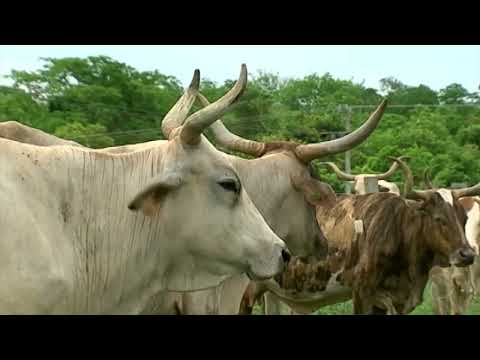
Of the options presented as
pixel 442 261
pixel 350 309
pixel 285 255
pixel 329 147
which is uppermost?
pixel 329 147

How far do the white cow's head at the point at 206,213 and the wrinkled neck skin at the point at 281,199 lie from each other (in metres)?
1.82

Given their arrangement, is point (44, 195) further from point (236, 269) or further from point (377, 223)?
point (377, 223)

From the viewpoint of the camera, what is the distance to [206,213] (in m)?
4.72

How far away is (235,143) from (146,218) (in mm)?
2784

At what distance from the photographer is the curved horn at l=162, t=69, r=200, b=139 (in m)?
5.21

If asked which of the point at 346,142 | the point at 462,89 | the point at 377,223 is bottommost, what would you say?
the point at 377,223

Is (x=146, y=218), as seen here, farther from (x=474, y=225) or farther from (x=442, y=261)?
(x=474, y=225)

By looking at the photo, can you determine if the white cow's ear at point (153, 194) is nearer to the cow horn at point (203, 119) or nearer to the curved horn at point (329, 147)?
the cow horn at point (203, 119)

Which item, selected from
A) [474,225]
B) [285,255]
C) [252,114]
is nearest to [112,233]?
[285,255]

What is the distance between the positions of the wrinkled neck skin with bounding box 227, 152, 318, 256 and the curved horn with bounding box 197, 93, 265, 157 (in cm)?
30

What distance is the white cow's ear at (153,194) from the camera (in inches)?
180

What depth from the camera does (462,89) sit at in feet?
128
